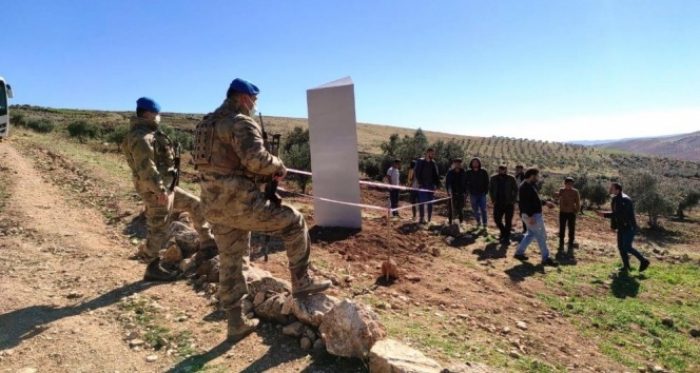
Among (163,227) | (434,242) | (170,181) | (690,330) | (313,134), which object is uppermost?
(313,134)

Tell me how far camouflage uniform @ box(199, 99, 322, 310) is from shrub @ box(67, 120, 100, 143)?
24.9 m

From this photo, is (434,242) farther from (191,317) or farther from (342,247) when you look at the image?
(191,317)

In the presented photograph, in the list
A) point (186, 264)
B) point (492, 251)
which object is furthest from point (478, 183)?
point (186, 264)

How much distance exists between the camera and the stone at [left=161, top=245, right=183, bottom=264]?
18.0 ft

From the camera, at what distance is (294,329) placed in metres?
3.79

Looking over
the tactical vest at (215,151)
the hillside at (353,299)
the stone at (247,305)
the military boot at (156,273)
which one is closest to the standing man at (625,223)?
the hillside at (353,299)

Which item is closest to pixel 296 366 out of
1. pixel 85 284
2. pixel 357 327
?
pixel 357 327

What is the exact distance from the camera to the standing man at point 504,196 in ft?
30.0

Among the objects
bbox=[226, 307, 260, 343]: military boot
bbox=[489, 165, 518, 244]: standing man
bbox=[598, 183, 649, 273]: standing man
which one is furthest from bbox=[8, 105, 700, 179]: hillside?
bbox=[226, 307, 260, 343]: military boot

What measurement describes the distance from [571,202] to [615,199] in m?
0.96

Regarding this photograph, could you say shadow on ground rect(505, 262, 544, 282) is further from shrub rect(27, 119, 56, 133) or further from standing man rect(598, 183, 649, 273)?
shrub rect(27, 119, 56, 133)

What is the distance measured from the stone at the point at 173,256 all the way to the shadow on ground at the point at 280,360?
208 centimetres

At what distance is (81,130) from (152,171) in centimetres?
2519

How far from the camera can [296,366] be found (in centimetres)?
342
